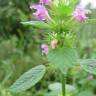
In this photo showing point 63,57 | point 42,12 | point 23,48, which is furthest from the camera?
point 23,48

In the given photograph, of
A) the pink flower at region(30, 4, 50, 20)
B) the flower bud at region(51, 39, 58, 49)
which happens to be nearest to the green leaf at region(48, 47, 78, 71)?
the flower bud at region(51, 39, 58, 49)

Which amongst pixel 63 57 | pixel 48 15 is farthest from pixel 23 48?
pixel 63 57

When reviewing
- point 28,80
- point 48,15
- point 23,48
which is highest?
point 48,15

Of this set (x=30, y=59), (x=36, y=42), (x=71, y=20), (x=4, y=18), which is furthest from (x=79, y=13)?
(x=4, y=18)

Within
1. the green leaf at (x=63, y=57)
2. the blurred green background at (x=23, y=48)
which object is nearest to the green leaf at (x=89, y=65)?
the green leaf at (x=63, y=57)

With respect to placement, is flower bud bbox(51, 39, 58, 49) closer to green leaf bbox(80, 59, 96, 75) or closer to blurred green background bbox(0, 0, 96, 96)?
green leaf bbox(80, 59, 96, 75)

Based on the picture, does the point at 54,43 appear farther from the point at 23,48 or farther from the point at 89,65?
the point at 23,48

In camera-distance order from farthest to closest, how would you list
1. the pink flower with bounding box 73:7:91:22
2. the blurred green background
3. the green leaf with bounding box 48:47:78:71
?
the blurred green background
the pink flower with bounding box 73:7:91:22
the green leaf with bounding box 48:47:78:71
